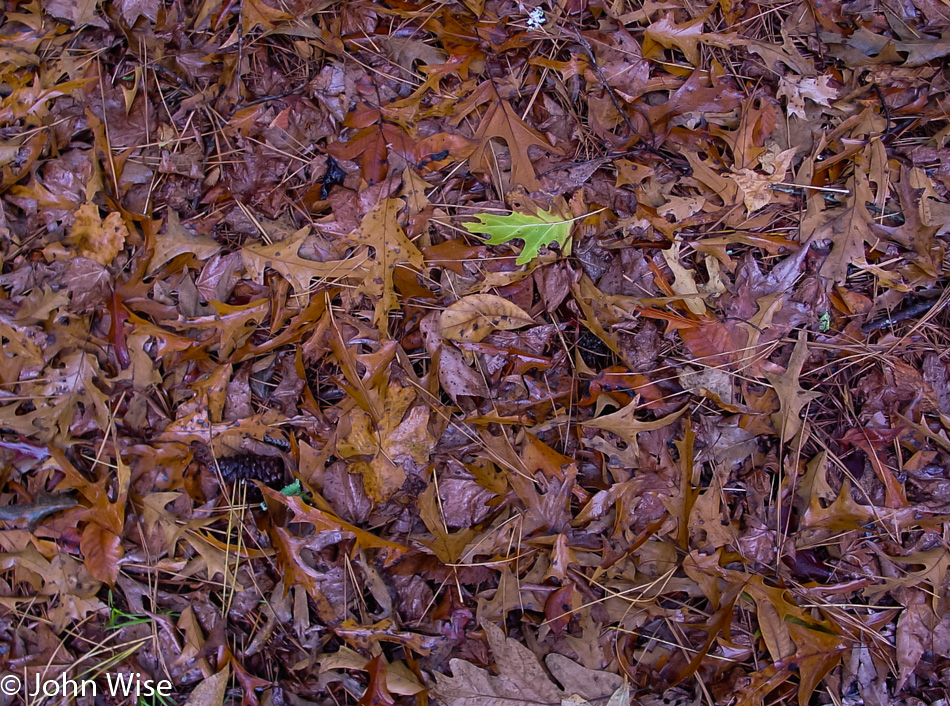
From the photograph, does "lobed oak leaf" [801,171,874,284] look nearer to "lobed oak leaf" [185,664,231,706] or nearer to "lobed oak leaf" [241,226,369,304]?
"lobed oak leaf" [241,226,369,304]

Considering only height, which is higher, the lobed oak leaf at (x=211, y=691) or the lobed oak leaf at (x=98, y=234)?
the lobed oak leaf at (x=98, y=234)

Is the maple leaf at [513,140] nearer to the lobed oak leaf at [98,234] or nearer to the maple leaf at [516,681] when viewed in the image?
the lobed oak leaf at [98,234]

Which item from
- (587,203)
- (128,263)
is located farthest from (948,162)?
(128,263)

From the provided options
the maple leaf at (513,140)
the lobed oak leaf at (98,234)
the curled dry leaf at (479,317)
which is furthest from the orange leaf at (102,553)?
the maple leaf at (513,140)

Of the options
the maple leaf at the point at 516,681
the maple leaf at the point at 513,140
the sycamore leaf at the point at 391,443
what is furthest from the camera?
the maple leaf at the point at 513,140

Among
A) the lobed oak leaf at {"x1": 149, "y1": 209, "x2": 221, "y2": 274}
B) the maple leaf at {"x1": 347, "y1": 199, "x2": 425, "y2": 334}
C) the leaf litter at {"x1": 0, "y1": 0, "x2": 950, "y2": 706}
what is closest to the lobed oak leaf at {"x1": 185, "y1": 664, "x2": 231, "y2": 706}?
the leaf litter at {"x1": 0, "y1": 0, "x2": 950, "y2": 706}

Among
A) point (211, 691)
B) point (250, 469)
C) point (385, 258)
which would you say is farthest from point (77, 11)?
point (211, 691)

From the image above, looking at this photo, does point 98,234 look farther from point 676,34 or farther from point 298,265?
point 676,34
